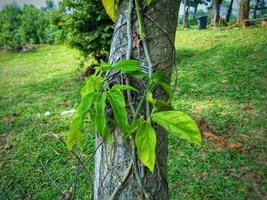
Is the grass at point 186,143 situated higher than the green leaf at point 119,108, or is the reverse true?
the green leaf at point 119,108

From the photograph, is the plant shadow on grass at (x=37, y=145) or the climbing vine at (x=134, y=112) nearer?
the climbing vine at (x=134, y=112)

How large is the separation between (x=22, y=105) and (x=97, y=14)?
7.15ft

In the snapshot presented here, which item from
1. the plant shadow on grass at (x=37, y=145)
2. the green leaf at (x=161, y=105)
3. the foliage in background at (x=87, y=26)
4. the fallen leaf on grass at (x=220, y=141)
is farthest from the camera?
the foliage in background at (x=87, y=26)

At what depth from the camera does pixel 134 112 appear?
0.92m

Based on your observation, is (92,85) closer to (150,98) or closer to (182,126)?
(150,98)

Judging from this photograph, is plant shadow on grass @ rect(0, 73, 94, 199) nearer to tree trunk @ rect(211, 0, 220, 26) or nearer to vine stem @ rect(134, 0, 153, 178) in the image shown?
vine stem @ rect(134, 0, 153, 178)

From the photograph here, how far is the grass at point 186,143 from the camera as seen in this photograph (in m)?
2.54

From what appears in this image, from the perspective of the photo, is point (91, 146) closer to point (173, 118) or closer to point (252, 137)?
point (252, 137)

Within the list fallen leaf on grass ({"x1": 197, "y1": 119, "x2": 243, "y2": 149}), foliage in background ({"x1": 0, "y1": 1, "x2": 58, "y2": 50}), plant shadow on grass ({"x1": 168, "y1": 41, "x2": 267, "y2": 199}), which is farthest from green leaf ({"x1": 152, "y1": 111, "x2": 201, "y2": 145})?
foliage in background ({"x1": 0, "y1": 1, "x2": 58, "y2": 50})

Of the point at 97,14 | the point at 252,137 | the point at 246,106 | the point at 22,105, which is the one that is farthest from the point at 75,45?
the point at 252,137

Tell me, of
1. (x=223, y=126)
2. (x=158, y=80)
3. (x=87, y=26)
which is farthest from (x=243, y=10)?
(x=158, y=80)

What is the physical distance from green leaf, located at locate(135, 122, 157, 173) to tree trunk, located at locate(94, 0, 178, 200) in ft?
0.40

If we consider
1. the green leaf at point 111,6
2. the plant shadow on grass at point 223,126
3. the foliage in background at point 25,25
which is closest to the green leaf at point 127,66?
the green leaf at point 111,6

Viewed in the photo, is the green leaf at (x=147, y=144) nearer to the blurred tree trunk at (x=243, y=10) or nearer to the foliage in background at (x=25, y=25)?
the blurred tree trunk at (x=243, y=10)
